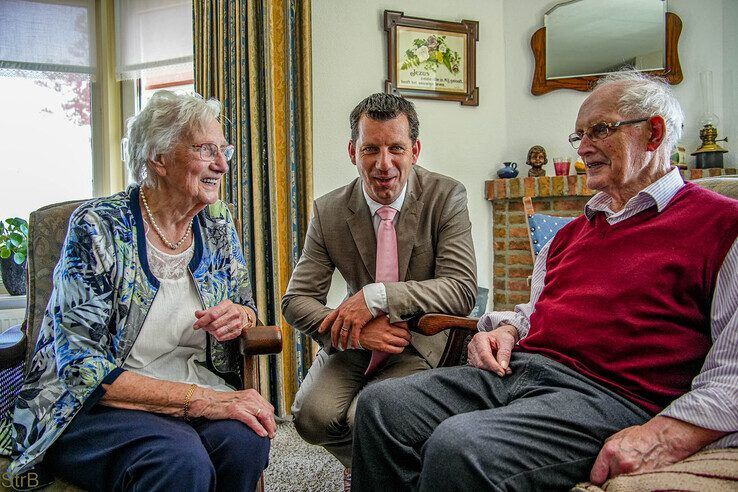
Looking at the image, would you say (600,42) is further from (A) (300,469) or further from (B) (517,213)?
(A) (300,469)

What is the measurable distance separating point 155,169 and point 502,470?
1118 mm

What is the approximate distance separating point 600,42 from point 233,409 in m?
3.21

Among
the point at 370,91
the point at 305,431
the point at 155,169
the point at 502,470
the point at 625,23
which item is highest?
the point at 625,23

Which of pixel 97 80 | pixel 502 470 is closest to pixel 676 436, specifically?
pixel 502 470

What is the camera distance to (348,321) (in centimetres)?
166

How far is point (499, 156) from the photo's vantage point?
3.63 m

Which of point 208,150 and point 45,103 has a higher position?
point 45,103

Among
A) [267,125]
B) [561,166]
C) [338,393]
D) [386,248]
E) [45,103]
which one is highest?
[45,103]

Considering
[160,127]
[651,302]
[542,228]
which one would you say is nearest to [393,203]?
[160,127]

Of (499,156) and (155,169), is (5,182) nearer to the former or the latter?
(155,169)

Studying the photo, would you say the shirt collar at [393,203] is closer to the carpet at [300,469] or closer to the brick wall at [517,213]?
the carpet at [300,469]

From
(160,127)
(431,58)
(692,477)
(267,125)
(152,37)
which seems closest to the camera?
(692,477)

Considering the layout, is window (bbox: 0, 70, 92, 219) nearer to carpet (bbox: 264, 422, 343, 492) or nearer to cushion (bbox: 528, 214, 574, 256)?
carpet (bbox: 264, 422, 343, 492)

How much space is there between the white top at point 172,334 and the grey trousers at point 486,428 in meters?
0.46
